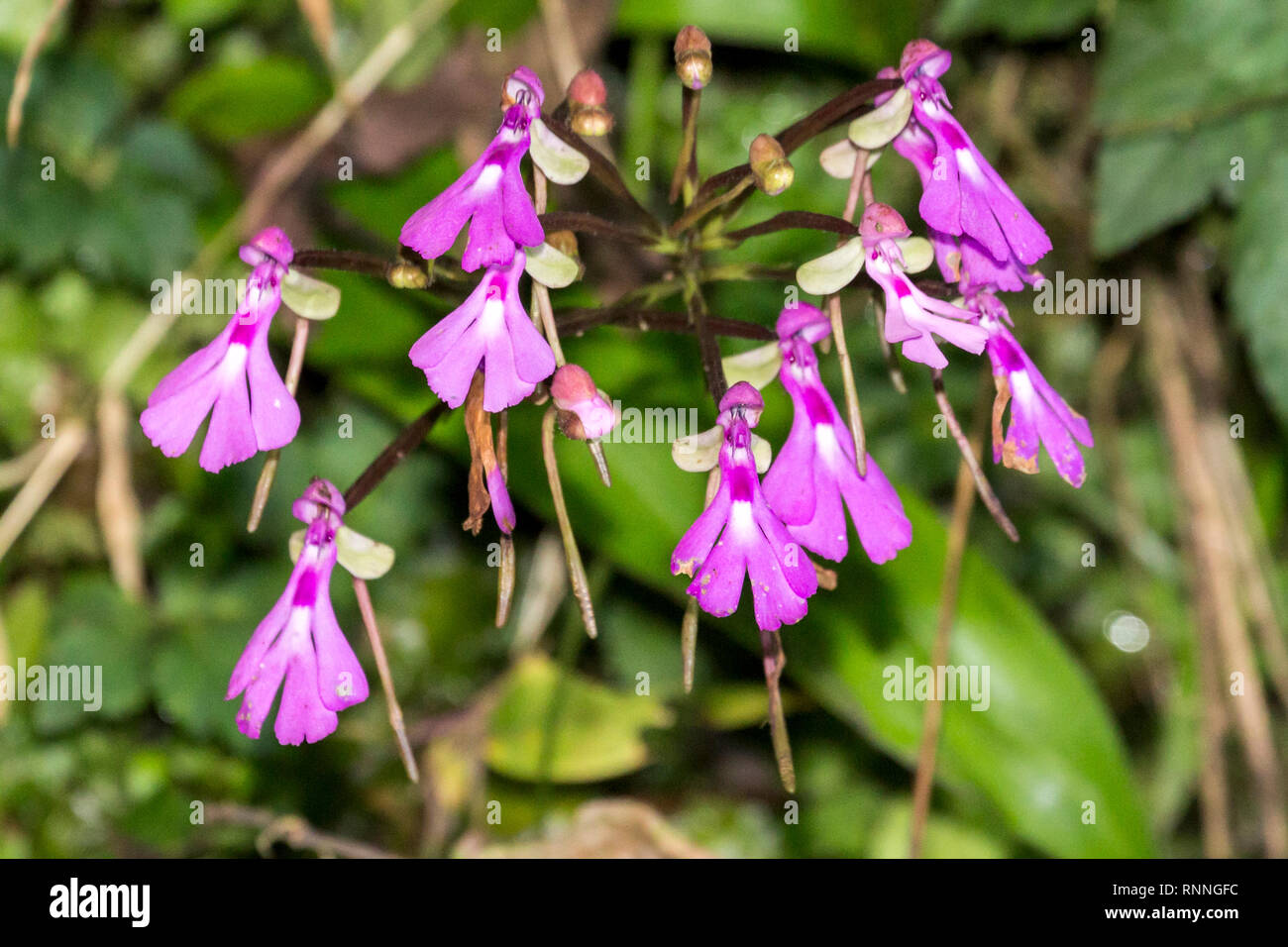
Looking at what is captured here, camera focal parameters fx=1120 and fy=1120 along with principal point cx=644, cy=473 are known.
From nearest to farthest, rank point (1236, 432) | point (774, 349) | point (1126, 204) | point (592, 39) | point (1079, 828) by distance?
point (774, 349) → point (1079, 828) → point (1126, 204) → point (592, 39) → point (1236, 432)

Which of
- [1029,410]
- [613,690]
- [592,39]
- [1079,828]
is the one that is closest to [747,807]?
[613,690]

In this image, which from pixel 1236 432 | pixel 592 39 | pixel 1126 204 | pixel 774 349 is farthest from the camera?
pixel 1236 432

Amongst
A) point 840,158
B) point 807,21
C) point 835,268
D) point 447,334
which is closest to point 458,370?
point 447,334

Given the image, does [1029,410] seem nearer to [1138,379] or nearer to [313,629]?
[313,629]

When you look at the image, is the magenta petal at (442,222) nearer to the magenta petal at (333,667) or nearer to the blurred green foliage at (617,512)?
the magenta petal at (333,667)

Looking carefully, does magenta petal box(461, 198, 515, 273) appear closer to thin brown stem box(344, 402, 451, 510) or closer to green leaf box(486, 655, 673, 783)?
thin brown stem box(344, 402, 451, 510)

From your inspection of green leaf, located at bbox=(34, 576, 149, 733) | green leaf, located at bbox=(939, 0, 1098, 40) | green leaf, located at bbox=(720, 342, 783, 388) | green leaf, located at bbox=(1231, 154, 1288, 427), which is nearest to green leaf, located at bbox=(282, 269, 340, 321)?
green leaf, located at bbox=(720, 342, 783, 388)

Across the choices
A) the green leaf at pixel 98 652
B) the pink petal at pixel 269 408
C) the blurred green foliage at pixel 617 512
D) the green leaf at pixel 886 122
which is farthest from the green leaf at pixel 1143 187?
the green leaf at pixel 98 652
